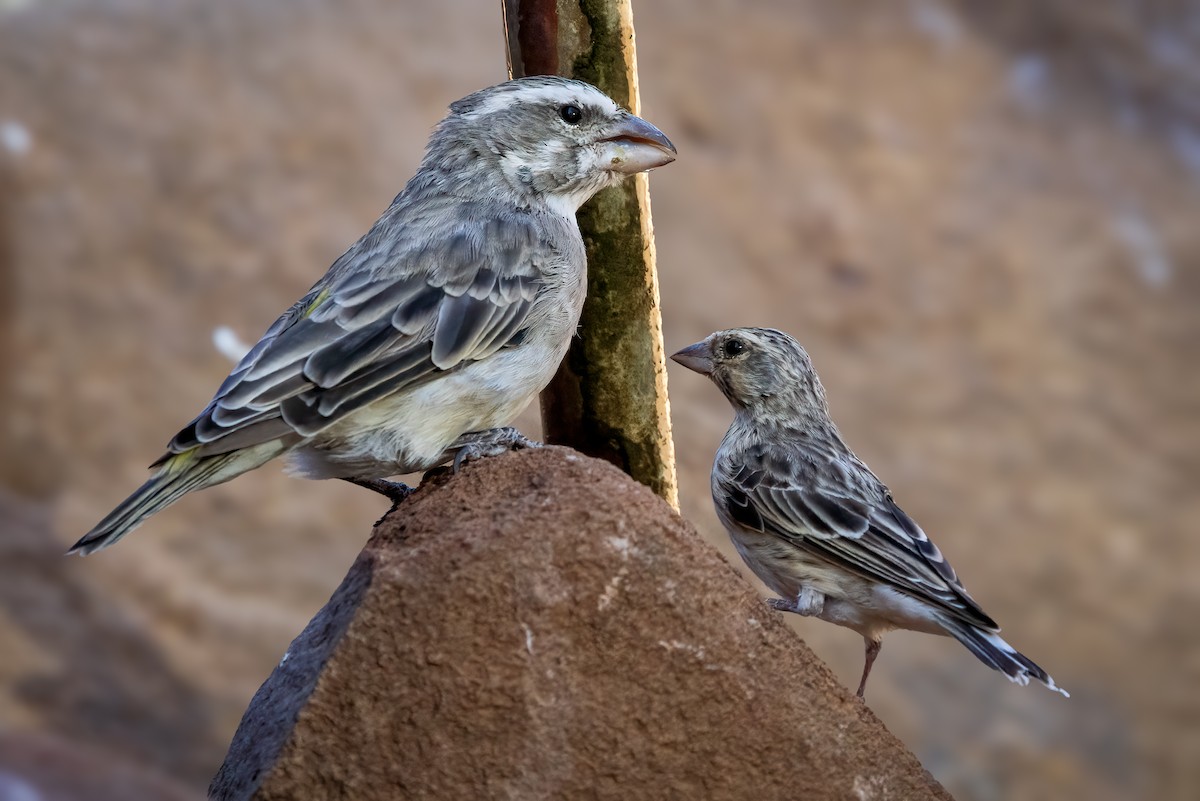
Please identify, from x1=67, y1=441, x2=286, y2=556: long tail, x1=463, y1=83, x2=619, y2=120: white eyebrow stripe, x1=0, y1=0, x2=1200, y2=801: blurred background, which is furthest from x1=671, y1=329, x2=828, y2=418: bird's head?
x1=0, y1=0, x2=1200, y2=801: blurred background

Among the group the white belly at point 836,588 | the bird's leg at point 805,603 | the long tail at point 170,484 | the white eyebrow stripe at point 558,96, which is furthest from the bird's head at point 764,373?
the long tail at point 170,484

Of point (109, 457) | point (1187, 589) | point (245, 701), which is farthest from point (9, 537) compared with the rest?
point (1187, 589)

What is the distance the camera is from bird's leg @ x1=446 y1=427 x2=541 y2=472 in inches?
196

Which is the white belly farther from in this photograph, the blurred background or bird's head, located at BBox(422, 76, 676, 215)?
the blurred background

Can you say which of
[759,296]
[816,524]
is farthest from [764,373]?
[759,296]

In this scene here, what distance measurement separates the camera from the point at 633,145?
219 inches

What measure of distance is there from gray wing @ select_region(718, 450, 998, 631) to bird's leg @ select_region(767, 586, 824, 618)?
6.3 inches

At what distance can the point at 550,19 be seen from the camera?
223 inches

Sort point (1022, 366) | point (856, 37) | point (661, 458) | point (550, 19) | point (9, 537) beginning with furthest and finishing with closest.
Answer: point (856, 37) → point (1022, 366) → point (9, 537) → point (661, 458) → point (550, 19)

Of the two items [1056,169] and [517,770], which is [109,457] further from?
[1056,169]

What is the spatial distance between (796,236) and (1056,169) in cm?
310

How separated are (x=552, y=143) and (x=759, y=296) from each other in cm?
922

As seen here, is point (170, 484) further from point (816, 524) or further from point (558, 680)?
point (816, 524)

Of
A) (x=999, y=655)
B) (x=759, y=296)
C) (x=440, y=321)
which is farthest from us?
(x=759, y=296)
